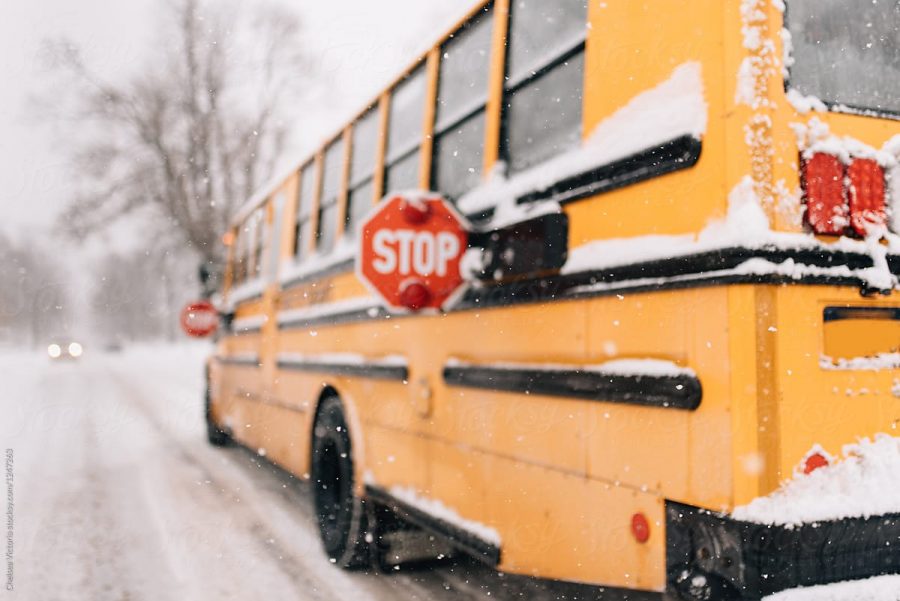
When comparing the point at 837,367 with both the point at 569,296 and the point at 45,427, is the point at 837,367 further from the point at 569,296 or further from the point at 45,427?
the point at 45,427

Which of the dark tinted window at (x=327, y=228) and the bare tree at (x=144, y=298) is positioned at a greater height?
the bare tree at (x=144, y=298)

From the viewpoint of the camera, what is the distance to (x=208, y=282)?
26.7ft

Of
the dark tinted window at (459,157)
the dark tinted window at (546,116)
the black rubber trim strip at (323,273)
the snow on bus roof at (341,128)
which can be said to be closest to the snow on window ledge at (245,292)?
the snow on bus roof at (341,128)

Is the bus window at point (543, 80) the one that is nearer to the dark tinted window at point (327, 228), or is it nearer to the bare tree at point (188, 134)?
the dark tinted window at point (327, 228)

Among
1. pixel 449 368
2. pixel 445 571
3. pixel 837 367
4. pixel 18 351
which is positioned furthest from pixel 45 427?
pixel 18 351

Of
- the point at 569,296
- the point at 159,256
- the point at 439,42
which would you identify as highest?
the point at 159,256

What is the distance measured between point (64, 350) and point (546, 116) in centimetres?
3843

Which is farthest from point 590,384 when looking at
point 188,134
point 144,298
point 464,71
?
point 144,298

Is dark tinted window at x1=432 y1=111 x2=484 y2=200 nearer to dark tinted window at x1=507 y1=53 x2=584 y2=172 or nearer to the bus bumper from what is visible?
→ dark tinted window at x1=507 y1=53 x2=584 y2=172

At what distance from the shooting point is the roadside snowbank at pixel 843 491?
5.30 ft

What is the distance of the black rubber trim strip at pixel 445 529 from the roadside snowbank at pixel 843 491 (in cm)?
107

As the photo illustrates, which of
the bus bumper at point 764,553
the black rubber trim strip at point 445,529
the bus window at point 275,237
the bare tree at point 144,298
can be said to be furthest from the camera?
the bare tree at point 144,298

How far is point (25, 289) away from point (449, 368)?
8.60 m

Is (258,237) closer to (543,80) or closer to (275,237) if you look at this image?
(275,237)
